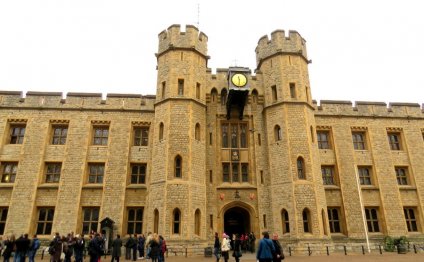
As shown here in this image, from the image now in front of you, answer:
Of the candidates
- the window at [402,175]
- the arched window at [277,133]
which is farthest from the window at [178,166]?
the window at [402,175]

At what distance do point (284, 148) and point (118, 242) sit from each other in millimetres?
11703

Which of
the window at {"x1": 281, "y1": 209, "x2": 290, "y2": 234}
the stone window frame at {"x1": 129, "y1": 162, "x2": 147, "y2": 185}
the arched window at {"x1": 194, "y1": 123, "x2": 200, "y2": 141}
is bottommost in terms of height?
the window at {"x1": 281, "y1": 209, "x2": 290, "y2": 234}

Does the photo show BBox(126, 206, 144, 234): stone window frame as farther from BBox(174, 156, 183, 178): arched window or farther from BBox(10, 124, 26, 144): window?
BBox(10, 124, 26, 144): window

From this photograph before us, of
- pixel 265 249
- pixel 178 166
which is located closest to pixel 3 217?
pixel 178 166

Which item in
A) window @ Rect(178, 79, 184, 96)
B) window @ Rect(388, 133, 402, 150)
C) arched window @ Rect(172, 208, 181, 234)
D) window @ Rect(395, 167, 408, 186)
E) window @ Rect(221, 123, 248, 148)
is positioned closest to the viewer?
arched window @ Rect(172, 208, 181, 234)

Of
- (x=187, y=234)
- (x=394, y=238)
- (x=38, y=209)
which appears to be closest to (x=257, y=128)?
(x=187, y=234)

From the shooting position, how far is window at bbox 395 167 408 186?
22.5 m

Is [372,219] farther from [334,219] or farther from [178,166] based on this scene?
[178,166]

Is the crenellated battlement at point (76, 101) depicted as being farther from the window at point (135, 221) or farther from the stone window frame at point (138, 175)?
the window at point (135, 221)

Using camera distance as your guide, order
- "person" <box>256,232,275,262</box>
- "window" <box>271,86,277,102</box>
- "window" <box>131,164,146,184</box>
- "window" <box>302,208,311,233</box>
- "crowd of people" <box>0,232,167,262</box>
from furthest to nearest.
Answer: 1. "window" <box>271,86,277,102</box>
2. "window" <box>131,164,146,184</box>
3. "window" <box>302,208,311,233</box>
4. "crowd of people" <box>0,232,167,262</box>
5. "person" <box>256,232,275,262</box>

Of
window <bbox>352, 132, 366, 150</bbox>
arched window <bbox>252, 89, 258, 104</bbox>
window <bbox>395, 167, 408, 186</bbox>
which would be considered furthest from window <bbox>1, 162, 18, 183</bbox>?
window <bbox>395, 167, 408, 186</bbox>

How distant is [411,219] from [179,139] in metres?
18.5

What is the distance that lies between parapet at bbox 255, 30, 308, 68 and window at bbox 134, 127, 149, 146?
10602 millimetres

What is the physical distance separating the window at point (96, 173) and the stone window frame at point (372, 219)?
1950 cm
